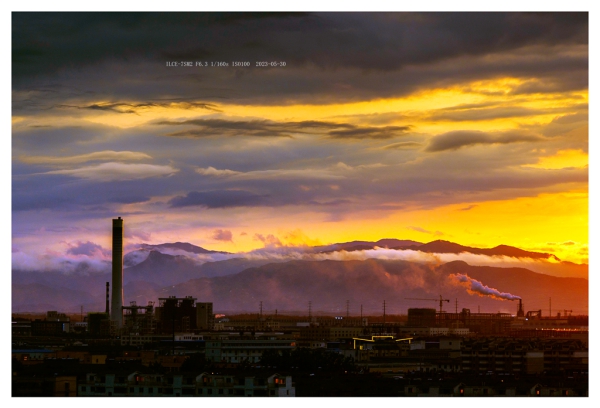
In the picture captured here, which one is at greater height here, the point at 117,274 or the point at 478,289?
the point at 117,274

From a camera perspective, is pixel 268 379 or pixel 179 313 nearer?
pixel 268 379

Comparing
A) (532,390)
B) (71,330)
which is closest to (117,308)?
(71,330)

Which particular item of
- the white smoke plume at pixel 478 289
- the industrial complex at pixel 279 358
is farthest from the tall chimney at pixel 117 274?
the white smoke plume at pixel 478 289

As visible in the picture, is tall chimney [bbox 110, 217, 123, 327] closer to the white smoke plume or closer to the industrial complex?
the industrial complex

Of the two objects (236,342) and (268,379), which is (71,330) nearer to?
(236,342)

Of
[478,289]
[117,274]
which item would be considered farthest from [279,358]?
[478,289]

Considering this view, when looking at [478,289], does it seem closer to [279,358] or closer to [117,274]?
[117,274]
